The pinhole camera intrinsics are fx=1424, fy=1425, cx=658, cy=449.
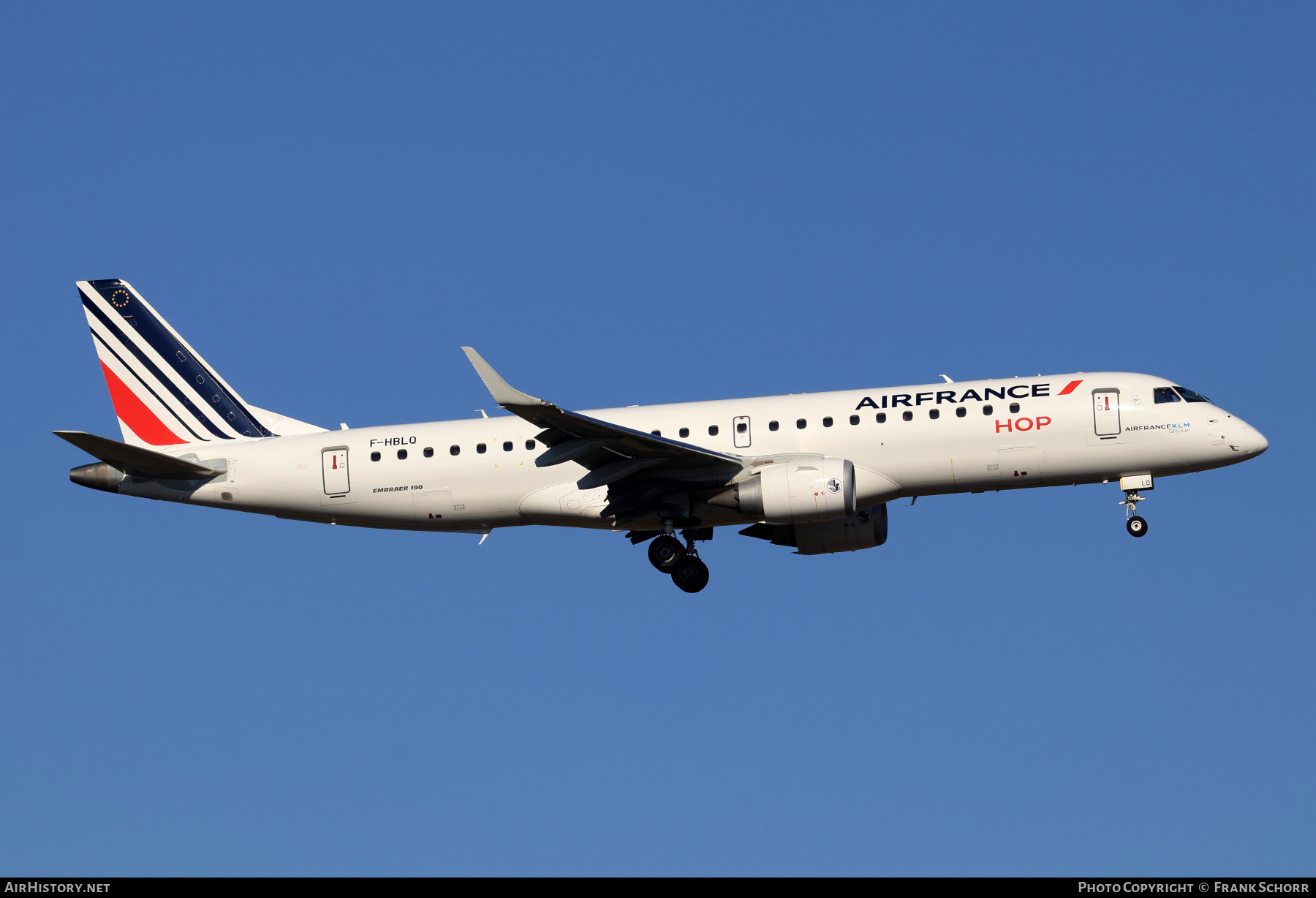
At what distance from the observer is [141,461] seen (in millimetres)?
35469

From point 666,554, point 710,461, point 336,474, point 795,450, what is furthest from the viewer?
point 336,474

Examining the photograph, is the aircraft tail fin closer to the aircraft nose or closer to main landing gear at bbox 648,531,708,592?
main landing gear at bbox 648,531,708,592

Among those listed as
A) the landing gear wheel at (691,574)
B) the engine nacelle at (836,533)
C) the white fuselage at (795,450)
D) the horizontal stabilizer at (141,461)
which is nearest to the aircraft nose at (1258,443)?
the white fuselage at (795,450)

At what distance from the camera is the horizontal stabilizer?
110 ft

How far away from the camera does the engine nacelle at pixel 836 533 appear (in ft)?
121

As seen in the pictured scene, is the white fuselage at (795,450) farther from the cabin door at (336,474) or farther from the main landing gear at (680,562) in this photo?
the main landing gear at (680,562)

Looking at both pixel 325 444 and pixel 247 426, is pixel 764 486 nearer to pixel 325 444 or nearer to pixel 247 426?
pixel 325 444

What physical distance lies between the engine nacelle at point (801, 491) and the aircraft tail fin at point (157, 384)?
12.7 m

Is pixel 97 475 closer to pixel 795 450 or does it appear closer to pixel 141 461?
pixel 141 461

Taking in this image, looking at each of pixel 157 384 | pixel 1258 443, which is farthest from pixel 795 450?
pixel 157 384

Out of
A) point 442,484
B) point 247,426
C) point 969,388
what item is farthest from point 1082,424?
point 247,426

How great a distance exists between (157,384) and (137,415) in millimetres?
1002

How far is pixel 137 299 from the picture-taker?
3928 cm
